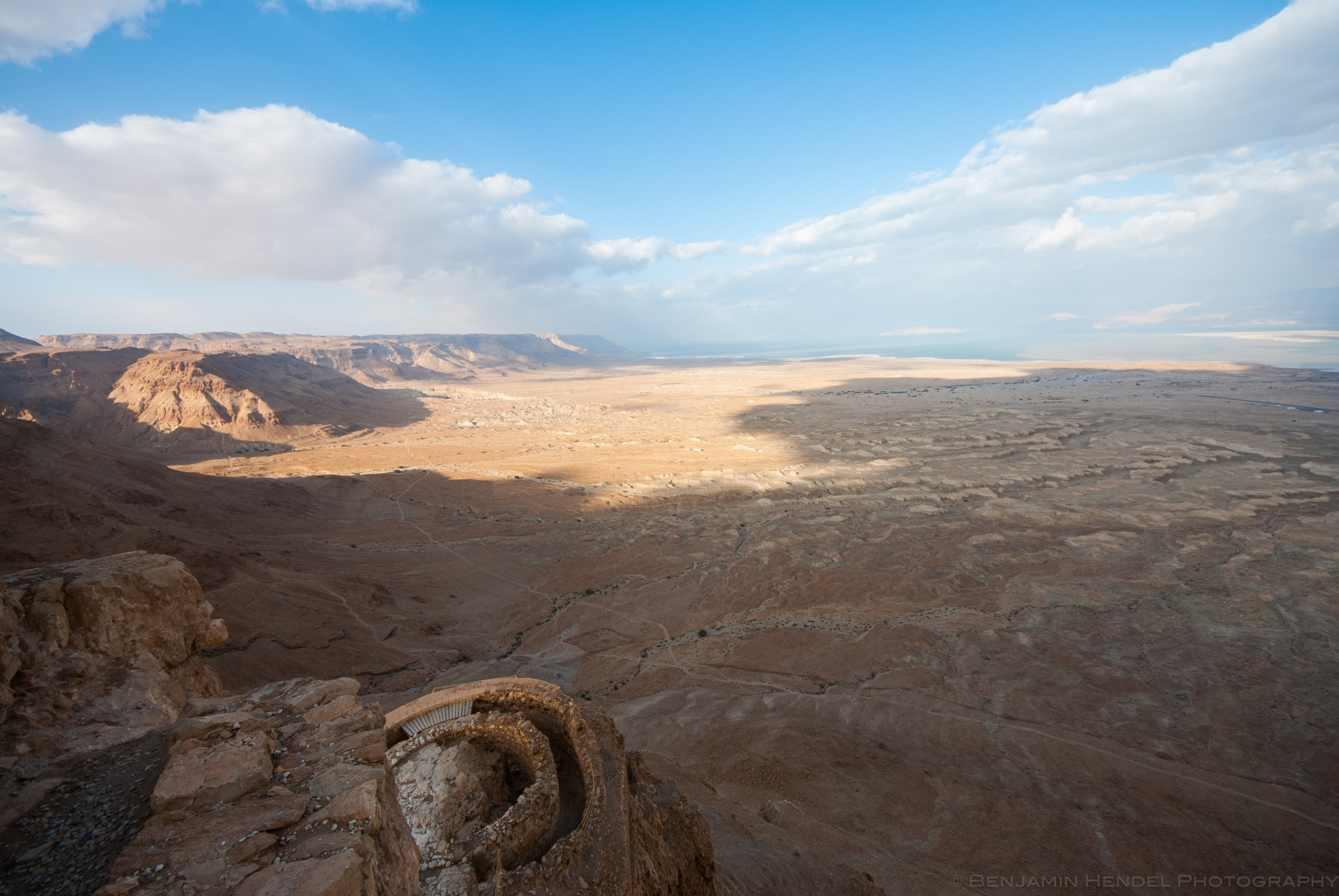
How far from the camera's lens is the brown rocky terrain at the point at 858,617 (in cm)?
730

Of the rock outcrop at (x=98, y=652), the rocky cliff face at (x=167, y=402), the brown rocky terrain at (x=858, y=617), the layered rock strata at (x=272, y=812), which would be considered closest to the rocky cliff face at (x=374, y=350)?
the rocky cliff face at (x=167, y=402)

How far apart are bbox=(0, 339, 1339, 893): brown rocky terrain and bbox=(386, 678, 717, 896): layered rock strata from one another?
1221 mm

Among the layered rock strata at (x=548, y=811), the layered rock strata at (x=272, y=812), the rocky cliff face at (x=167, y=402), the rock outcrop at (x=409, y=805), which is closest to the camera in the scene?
the layered rock strata at (x=272, y=812)

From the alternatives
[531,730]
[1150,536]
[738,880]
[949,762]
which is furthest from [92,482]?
[1150,536]

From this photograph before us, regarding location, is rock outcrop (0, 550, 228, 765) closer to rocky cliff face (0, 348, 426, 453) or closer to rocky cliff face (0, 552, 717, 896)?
rocky cliff face (0, 552, 717, 896)

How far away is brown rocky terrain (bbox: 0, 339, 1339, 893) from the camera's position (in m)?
7.30

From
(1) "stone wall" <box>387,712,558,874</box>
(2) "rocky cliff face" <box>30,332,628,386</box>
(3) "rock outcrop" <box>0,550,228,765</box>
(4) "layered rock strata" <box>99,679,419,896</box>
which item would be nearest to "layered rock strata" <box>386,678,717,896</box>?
(1) "stone wall" <box>387,712,558,874</box>

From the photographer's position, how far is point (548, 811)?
5.02 meters

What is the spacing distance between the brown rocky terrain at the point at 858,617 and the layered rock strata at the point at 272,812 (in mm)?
4345

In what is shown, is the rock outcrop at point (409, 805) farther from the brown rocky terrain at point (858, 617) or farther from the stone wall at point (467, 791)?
the brown rocky terrain at point (858, 617)

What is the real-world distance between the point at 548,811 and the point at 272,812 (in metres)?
2.45

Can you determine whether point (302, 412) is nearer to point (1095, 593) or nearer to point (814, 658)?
point (814, 658)

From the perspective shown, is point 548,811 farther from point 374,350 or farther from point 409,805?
point 374,350

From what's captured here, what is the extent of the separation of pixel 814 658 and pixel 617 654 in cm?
434
